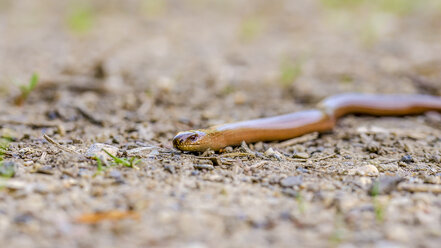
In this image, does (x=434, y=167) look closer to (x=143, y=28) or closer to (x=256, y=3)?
(x=143, y=28)

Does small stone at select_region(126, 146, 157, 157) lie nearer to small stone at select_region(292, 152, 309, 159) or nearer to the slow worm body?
the slow worm body

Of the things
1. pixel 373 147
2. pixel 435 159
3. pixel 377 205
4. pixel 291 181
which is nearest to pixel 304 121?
pixel 373 147

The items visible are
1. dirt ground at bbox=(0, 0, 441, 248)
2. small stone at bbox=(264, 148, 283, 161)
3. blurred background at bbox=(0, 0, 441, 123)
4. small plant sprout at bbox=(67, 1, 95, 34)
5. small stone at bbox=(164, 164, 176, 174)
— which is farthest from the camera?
small plant sprout at bbox=(67, 1, 95, 34)

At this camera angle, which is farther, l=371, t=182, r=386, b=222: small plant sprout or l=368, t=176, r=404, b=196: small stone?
l=368, t=176, r=404, b=196: small stone

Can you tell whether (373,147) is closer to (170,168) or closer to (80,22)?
(170,168)

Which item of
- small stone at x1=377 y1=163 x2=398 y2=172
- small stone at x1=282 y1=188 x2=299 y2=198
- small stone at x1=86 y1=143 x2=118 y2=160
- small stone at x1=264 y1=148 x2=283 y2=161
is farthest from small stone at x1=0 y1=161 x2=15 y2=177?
small stone at x1=377 y1=163 x2=398 y2=172

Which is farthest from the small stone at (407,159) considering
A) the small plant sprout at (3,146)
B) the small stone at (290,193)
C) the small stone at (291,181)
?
the small plant sprout at (3,146)
